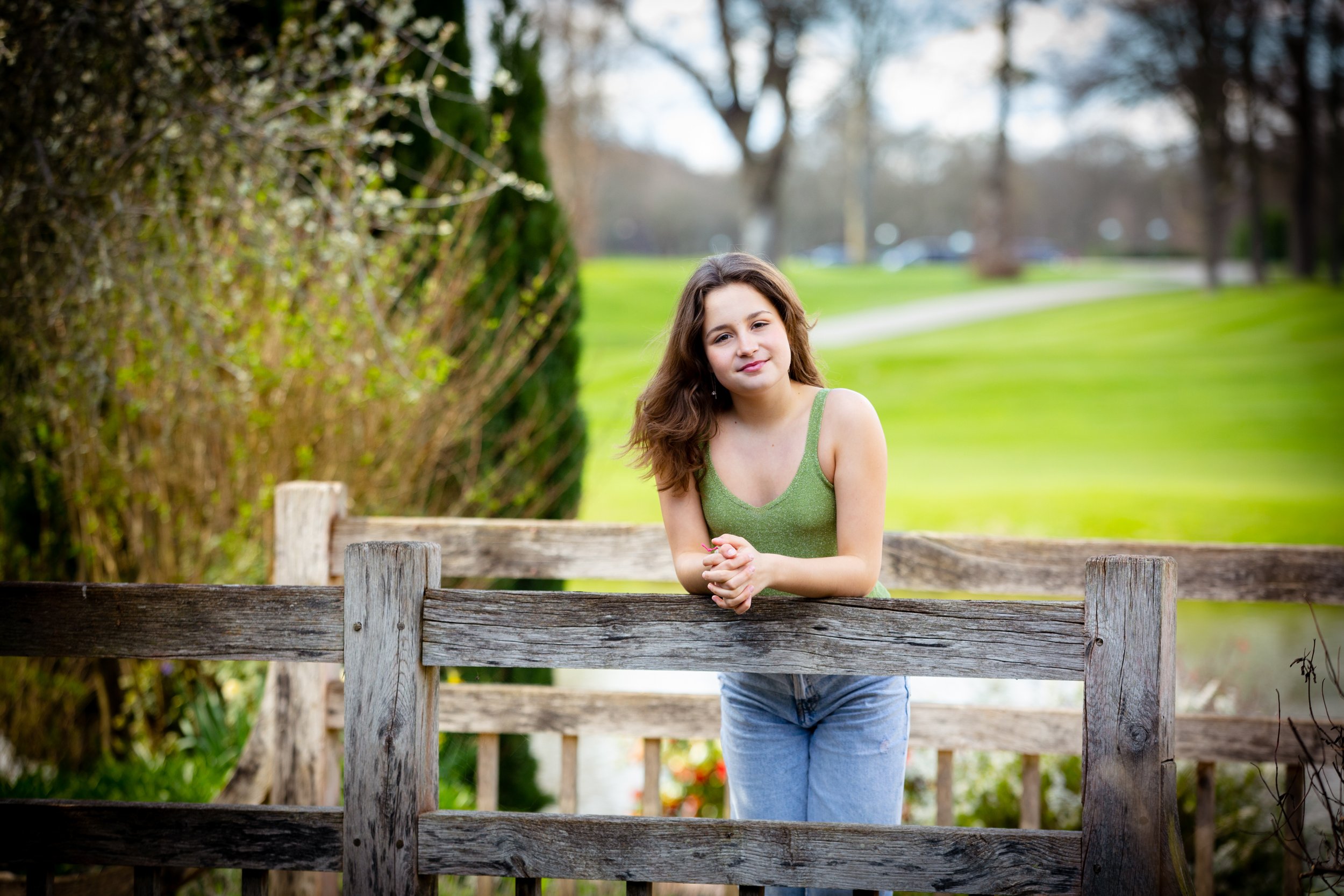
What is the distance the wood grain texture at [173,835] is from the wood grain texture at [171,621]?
0.31 metres

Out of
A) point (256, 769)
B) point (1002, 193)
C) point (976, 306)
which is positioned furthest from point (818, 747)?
point (976, 306)

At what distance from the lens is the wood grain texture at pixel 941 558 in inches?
128

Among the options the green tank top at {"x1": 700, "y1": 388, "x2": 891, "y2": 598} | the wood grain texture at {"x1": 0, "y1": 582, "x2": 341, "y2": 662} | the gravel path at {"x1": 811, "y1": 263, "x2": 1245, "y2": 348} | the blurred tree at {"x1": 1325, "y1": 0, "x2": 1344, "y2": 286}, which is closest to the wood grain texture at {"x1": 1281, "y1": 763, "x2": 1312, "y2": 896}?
the green tank top at {"x1": 700, "y1": 388, "x2": 891, "y2": 598}

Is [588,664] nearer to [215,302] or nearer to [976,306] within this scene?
[215,302]

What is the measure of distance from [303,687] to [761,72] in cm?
2170

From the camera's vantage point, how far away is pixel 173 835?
2.21 metres

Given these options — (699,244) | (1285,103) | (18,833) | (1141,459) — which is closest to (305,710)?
(18,833)

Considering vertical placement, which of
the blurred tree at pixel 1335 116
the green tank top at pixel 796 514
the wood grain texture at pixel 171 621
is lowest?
the wood grain texture at pixel 171 621

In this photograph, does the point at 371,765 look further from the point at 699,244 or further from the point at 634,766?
the point at 699,244

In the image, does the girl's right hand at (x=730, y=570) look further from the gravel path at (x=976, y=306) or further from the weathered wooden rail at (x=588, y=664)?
the gravel path at (x=976, y=306)

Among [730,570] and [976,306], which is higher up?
[976,306]

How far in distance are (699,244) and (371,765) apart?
147 ft

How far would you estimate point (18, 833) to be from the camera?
222 centimetres

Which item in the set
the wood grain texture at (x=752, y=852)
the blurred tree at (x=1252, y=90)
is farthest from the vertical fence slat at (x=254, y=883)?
the blurred tree at (x=1252, y=90)
